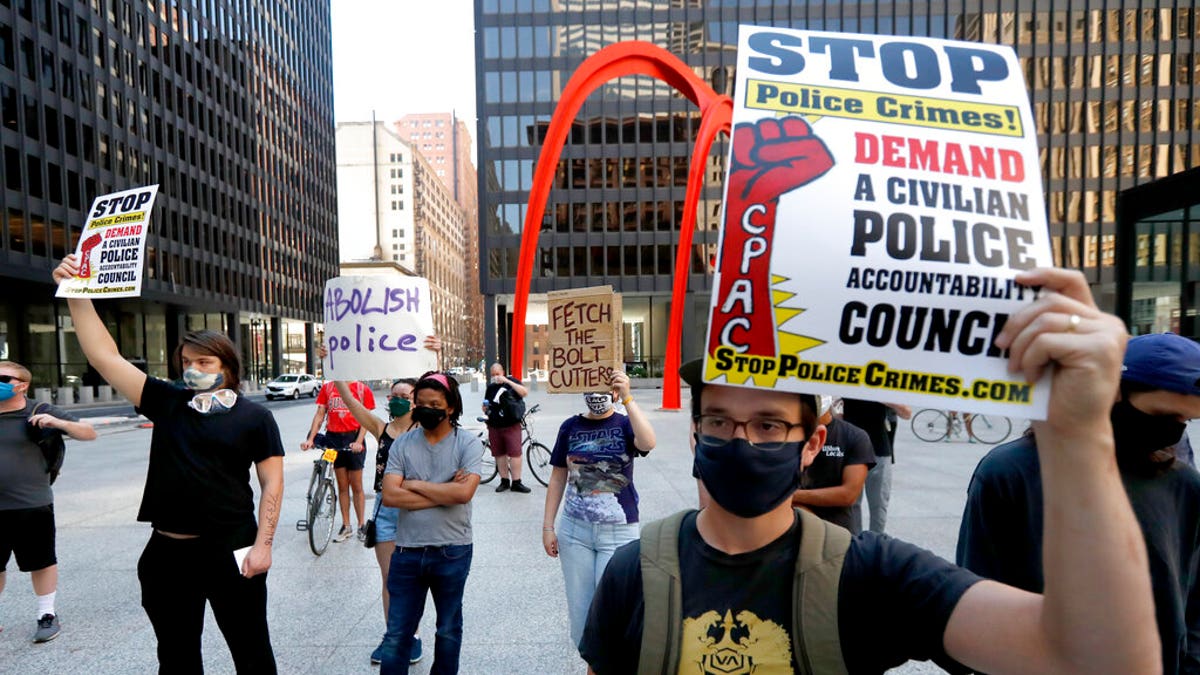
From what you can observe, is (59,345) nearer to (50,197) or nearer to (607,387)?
(50,197)

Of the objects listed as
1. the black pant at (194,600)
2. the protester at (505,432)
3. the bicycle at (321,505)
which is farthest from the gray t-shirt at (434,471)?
the protester at (505,432)

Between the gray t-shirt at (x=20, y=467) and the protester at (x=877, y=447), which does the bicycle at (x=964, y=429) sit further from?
the gray t-shirt at (x=20, y=467)

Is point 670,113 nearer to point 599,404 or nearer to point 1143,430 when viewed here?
point 599,404

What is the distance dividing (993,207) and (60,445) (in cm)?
574

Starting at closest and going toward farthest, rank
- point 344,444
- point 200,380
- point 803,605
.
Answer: point 803,605 → point 200,380 → point 344,444

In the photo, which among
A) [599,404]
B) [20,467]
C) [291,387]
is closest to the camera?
[599,404]

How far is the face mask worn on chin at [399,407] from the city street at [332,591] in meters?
1.58

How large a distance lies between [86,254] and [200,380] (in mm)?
→ 1259

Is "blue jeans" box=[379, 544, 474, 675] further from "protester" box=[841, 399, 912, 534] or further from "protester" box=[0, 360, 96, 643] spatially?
"protester" box=[841, 399, 912, 534]

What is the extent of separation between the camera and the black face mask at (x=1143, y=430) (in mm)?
1972

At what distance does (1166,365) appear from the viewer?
1935 millimetres

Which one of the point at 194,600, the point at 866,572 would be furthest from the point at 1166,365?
the point at 194,600

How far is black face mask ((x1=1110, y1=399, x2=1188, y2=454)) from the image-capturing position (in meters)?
1.97

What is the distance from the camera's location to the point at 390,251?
110 metres
